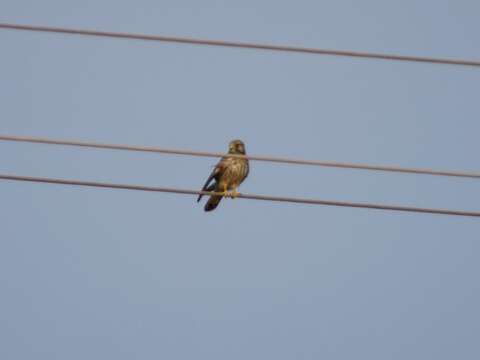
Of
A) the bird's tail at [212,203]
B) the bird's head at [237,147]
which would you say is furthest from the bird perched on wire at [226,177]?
the bird's head at [237,147]

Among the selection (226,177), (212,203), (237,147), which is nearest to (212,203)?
(212,203)

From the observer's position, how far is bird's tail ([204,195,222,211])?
53.8 feet

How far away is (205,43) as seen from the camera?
982 centimetres

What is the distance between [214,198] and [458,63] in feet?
22.9

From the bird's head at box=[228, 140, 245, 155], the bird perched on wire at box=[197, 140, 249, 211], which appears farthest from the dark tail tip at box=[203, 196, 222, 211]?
the bird's head at box=[228, 140, 245, 155]

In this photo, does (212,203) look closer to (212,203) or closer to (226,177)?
(212,203)

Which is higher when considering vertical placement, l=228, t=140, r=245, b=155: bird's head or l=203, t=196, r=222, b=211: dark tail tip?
l=228, t=140, r=245, b=155: bird's head

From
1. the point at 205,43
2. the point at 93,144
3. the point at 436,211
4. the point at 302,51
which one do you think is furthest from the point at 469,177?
the point at 93,144

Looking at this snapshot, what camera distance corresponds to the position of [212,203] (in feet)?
53.9

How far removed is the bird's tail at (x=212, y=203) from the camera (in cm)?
1639

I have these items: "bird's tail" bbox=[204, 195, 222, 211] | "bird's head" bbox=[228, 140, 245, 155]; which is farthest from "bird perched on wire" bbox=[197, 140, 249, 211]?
"bird's head" bbox=[228, 140, 245, 155]

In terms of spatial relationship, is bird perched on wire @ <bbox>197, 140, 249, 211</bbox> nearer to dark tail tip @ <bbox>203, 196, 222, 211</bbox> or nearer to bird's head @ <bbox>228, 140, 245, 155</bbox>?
dark tail tip @ <bbox>203, 196, 222, 211</bbox>

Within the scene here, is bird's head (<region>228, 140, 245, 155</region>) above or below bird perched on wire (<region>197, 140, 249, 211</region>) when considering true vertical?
above

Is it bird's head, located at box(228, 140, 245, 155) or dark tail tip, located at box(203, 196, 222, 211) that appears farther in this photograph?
bird's head, located at box(228, 140, 245, 155)
